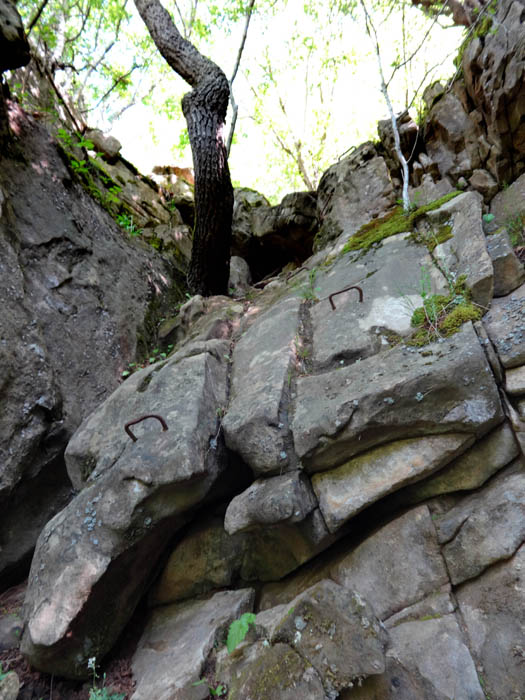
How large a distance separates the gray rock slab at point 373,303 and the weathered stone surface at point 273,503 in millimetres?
1278

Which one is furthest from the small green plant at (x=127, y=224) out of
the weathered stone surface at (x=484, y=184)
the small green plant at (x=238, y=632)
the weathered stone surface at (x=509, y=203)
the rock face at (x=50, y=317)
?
the small green plant at (x=238, y=632)

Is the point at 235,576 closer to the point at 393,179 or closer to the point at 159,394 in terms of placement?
the point at 159,394

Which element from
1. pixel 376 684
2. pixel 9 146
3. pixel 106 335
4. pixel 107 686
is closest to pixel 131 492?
pixel 107 686

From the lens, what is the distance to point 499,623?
7.51 ft

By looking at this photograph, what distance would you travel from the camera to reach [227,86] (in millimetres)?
6965

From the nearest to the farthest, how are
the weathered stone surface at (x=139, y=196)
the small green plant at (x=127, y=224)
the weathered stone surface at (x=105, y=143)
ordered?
1. the small green plant at (x=127, y=224)
2. the weathered stone surface at (x=139, y=196)
3. the weathered stone surface at (x=105, y=143)

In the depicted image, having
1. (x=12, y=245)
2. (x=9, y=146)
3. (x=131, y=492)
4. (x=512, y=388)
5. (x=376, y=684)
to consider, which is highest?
(x=9, y=146)

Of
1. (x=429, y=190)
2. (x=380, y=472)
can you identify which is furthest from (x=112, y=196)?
(x=380, y=472)

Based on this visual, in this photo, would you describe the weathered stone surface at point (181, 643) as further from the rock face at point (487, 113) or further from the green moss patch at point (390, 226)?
the rock face at point (487, 113)

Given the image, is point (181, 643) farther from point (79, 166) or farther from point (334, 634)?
point (79, 166)

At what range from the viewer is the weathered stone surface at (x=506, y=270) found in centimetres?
351

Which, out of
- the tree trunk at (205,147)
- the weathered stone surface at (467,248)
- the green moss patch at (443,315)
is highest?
the tree trunk at (205,147)

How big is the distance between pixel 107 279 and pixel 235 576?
4.71 meters

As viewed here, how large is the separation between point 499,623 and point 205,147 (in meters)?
6.97
